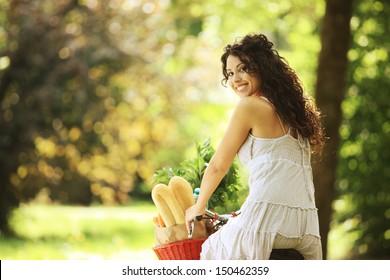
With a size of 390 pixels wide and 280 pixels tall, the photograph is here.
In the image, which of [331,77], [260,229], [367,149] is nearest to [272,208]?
[260,229]

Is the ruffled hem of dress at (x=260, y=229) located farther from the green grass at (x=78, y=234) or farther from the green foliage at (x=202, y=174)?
A: the green grass at (x=78, y=234)

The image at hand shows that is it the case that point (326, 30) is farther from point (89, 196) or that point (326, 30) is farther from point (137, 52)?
point (89, 196)

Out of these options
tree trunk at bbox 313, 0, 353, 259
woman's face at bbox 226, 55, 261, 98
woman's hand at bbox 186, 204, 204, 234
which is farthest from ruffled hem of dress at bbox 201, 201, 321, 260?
tree trunk at bbox 313, 0, 353, 259

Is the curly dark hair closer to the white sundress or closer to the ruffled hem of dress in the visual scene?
the white sundress

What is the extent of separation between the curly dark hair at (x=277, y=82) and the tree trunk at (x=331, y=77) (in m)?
2.92

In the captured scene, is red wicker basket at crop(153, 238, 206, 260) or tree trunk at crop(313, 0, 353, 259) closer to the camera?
red wicker basket at crop(153, 238, 206, 260)

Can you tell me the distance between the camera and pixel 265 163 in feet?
9.52

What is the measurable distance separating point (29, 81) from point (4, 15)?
103 cm

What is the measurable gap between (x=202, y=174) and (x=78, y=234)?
758cm

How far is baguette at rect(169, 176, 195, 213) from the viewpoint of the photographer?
2.99 metres

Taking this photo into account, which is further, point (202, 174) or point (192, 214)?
point (202, 174)

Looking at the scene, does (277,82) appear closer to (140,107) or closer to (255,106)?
(255,106)

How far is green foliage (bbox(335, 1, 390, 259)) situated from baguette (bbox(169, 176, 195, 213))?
16.0 feet

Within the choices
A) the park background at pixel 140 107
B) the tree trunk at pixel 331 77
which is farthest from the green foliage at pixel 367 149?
the tree trunk at pixel 331 77
